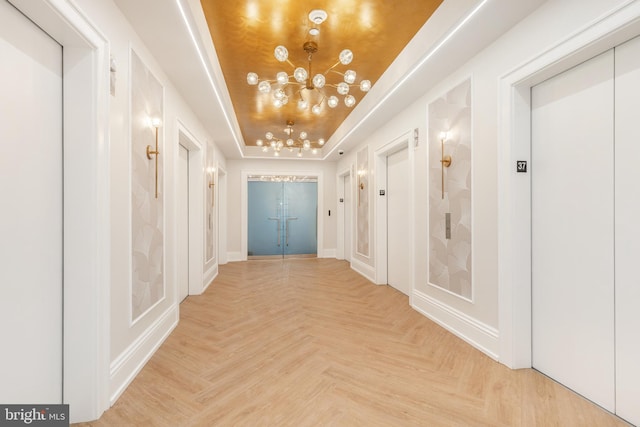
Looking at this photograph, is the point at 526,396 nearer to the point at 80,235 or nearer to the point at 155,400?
the point at 155,400

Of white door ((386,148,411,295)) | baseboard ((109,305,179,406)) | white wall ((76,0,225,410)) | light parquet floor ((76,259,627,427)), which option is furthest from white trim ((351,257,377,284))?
white wall ((76,0,225,410))

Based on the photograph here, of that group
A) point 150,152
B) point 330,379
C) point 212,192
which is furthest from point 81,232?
point 212,192

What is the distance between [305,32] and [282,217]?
18.1 ft

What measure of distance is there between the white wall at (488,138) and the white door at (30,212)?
3074mm

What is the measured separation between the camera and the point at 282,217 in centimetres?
790

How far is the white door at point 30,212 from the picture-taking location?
1310 millimetres

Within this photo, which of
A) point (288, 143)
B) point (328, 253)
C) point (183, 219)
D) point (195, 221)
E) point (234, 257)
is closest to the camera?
point (183, 219)

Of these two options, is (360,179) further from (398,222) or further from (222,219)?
(222,219)

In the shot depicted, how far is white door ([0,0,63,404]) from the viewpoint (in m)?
1.31

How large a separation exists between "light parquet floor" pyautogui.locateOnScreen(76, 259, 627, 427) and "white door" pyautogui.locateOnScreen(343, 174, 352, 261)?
3677mm

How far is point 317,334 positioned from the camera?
2.86 meters

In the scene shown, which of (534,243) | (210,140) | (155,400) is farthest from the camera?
(210,140)

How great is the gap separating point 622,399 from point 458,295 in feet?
4.11

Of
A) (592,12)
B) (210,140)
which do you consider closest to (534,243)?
(592,12)
